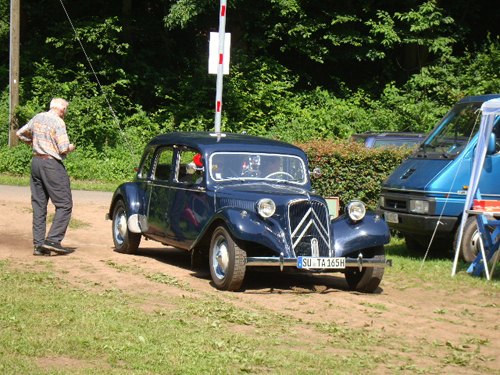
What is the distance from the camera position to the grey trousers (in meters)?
10.4

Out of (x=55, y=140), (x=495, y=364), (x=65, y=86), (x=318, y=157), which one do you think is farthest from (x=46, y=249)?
(x=65, y=86)

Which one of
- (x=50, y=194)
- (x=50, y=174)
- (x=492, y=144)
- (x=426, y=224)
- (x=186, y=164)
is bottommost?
(x=426, y=224)

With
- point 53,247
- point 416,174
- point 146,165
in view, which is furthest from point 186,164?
point 416,174

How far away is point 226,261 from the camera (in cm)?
855

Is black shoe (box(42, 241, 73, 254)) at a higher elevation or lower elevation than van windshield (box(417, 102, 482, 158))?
lower

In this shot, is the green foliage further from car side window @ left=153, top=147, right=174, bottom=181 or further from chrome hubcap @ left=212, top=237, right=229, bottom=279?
chrome hubcap @ left=212, top=237, right=229, bottom=279

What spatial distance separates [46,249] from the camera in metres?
10.4

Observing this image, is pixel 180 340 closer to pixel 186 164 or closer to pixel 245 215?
pixel 245 215

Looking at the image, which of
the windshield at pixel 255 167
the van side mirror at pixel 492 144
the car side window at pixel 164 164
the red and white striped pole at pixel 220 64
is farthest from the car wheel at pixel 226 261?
the red and white striped pole at pixel 220 64

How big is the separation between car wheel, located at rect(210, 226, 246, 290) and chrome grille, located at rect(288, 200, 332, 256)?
0.64m

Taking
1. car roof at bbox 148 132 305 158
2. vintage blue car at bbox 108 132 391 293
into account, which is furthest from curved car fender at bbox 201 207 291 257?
car roof at bbox 148 132 305 158

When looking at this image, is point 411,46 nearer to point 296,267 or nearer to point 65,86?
point 65,86

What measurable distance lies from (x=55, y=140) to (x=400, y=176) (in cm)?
529

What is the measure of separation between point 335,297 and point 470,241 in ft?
11.5
